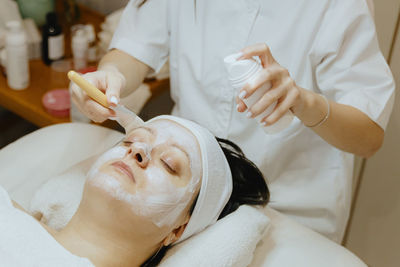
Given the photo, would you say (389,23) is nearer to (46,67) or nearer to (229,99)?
(229,99)

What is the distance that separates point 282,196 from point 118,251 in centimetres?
53

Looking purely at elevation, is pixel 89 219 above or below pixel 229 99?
below

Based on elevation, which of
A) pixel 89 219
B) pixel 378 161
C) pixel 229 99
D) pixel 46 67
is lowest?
pixel 378 161

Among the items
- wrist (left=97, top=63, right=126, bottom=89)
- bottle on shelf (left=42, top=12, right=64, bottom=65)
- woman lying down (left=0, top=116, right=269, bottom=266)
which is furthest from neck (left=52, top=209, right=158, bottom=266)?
bottle on shelf (left=42, top=12, right=64, bottom=65)

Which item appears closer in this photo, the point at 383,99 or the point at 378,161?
the point at 383,99

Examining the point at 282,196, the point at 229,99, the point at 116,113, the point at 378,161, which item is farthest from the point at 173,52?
the point at 378,161

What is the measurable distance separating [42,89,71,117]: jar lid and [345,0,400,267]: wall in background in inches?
44.0

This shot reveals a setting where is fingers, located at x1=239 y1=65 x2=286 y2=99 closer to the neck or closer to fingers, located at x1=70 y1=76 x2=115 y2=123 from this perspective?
fingers, located at x1=70 y1=76 x2=115 y2=123

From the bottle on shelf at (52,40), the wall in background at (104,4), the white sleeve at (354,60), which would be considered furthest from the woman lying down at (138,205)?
the wall in background at (104,4)

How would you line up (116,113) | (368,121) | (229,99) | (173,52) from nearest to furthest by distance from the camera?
(116,113) < (368,121) < (229,99) < (173,52)

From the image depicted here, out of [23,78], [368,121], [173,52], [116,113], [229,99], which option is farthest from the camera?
[23,78]

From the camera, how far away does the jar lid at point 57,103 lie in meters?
1.86

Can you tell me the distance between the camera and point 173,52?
1.58 m

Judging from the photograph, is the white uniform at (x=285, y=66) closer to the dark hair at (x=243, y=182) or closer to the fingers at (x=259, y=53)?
the dark hair at (x=243, y=182)
